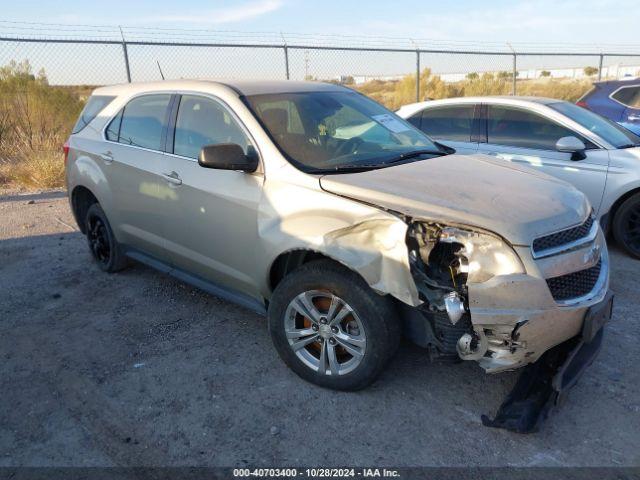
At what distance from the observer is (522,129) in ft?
20.0

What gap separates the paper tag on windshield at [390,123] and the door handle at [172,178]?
1.57 m

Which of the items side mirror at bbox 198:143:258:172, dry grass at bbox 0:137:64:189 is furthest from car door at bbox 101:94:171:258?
dry grass at bbox 0:137:64:189

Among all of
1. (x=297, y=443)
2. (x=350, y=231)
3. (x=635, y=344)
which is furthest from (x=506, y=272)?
(x=635, y=344)

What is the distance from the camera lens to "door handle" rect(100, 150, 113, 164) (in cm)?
466

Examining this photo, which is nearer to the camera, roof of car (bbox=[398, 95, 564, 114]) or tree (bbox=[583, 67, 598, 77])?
roof of car (bbox=[398, 95, 564, 114])

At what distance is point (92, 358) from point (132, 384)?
1.71 feet

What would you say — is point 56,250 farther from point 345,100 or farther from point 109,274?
point 345,100

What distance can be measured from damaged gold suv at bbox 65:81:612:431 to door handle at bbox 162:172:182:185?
0.01m

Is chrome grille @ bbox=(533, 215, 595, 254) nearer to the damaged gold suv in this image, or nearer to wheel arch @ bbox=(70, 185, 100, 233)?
the damaged gold suv

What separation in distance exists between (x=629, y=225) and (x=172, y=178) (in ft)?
14.9

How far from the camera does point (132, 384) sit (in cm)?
338

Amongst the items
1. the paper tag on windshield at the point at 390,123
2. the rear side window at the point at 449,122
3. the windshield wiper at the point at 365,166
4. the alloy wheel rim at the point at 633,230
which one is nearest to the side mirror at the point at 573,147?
the alloy wheel rim at the point at 633,230

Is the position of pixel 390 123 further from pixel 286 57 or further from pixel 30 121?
pixel 30 121

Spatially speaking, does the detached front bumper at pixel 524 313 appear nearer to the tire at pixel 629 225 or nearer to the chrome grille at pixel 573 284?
the chrome grille at pixel 573 284
